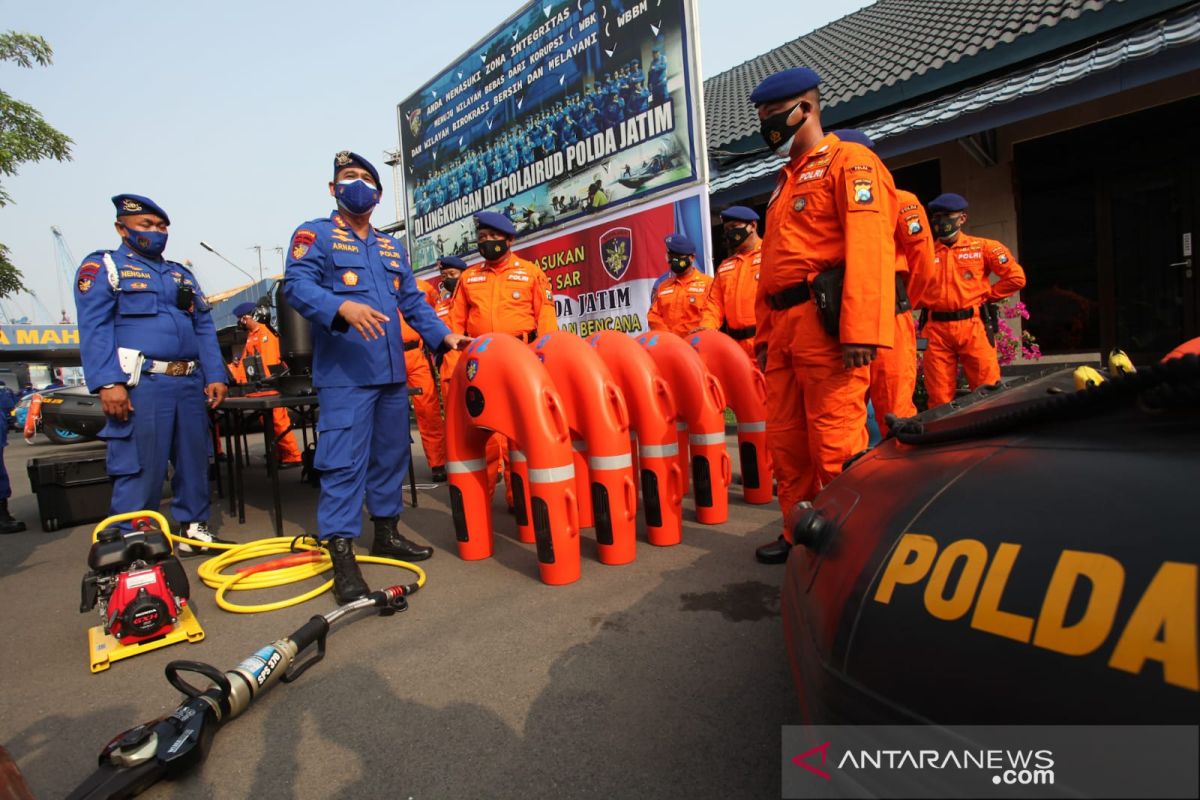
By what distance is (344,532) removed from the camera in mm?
2838

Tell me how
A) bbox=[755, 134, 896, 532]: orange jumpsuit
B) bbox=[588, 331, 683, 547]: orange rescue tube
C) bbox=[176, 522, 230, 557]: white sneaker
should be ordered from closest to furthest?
bbox=[755, 134, 896, 532]: orange jumpsuit
bbox=[588, 331, 683, 547]: orange rescue tube
bbox=[176, 522, 230, 557]: white sneaker

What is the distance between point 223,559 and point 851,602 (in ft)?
11.3

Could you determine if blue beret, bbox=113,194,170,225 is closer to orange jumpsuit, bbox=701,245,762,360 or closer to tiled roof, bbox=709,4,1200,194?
orange jumpsuit, bbox=701,245,762,360

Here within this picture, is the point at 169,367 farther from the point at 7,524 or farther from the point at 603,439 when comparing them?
the point at 7,524

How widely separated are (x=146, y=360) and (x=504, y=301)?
91.8 inches

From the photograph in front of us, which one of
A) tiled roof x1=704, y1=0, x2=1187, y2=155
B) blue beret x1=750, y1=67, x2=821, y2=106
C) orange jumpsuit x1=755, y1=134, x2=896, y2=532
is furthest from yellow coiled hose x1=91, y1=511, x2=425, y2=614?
tiled roof x1=704, y1=0, x2=1187, y2=155

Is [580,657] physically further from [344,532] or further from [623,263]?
[623,263]

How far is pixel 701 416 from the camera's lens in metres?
3.52

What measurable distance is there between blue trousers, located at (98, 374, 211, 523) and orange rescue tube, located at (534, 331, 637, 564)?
2213mm

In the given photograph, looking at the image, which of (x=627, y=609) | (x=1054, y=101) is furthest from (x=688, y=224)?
(x=627, y=609)

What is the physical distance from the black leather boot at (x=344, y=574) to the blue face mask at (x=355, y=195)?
1607mm

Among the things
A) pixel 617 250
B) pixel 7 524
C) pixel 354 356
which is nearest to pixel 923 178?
pixel 617 250

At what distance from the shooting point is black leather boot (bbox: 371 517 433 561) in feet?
11.0

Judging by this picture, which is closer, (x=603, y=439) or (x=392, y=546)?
(x=603, y=439)
